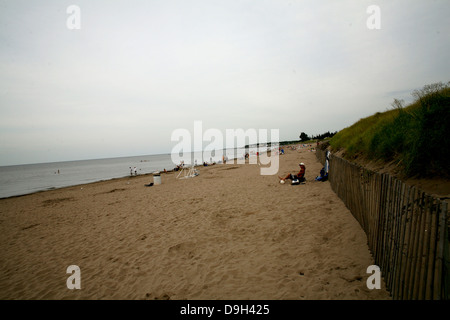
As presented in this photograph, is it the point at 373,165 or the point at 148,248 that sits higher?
the point at 373,165

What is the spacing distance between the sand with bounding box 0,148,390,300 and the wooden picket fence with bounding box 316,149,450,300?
501mm

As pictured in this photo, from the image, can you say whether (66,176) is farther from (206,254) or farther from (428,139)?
(428,139)

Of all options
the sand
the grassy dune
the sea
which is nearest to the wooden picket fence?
the sand

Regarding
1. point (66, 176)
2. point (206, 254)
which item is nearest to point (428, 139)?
point (206, 254)

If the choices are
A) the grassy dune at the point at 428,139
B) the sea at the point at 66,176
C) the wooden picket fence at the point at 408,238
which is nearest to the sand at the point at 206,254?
the wooden picket fence at the point at 408,238

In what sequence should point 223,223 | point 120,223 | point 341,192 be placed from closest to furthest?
point 223,223 < point 341,192 < point 120,223

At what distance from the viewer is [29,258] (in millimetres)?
6293

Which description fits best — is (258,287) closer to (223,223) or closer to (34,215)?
(223,223)

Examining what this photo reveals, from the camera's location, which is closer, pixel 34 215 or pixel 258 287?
pixel 258 287

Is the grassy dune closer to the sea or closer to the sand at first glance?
the sand

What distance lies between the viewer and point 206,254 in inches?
202

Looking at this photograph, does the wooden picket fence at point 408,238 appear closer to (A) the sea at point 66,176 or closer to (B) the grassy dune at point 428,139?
(B) the grassy dune at point 428,139
